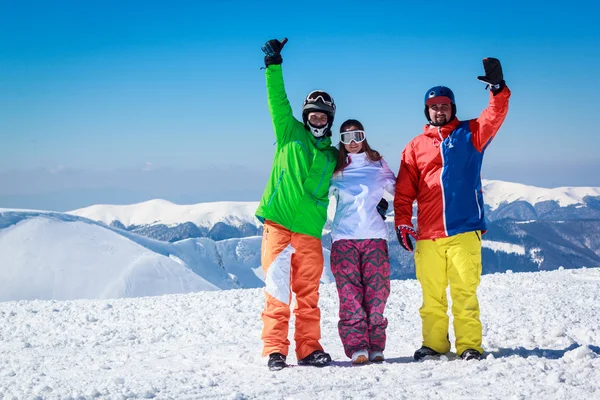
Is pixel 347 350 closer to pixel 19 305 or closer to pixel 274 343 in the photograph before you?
pixel 274 343

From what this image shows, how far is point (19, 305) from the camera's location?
28.4 feet

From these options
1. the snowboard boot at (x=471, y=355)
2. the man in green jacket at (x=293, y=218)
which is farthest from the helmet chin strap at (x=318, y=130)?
the snowboard boot at (x=471, y=355)

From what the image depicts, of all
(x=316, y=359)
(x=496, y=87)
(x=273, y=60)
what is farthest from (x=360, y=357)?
(x=273, y=60)

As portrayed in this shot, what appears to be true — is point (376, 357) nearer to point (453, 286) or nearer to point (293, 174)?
point (453, 286)

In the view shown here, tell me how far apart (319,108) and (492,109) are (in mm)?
1494

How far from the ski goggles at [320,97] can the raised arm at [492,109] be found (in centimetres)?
128

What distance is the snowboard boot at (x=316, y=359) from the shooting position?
464cm

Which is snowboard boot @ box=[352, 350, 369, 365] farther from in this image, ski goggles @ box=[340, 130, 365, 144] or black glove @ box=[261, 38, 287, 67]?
black glove @ box=[261, 38, 287, 67]

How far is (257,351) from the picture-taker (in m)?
5.41

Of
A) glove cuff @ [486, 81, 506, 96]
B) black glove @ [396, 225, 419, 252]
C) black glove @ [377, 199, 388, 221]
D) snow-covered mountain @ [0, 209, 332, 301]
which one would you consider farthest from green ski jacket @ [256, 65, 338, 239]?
snow-covered mountain @ [0, 209, 332, 301]

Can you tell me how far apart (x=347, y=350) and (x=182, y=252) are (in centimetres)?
4157

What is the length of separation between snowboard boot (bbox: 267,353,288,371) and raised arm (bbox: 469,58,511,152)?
252 cm

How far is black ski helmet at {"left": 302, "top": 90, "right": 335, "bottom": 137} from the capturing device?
4875 millimetres

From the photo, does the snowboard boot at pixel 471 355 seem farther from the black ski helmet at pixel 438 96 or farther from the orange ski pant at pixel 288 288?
the black ski helmet at pixel 438 96
